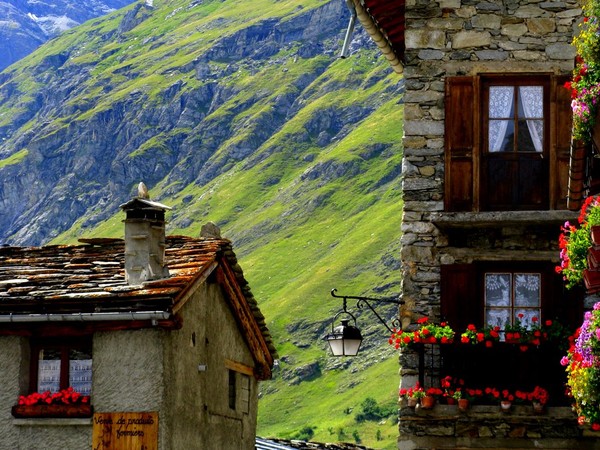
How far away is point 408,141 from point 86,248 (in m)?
5.98

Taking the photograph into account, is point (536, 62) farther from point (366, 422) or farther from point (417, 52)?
point (366, 422)

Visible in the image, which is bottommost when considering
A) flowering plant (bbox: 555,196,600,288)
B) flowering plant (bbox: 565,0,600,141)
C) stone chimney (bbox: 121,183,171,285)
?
flowering plant (bbox: 555,196,600,288)

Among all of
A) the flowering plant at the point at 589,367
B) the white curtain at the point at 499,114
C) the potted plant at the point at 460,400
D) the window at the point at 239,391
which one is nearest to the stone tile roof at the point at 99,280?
the window at the point at 239,391

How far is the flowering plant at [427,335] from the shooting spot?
23.3 m

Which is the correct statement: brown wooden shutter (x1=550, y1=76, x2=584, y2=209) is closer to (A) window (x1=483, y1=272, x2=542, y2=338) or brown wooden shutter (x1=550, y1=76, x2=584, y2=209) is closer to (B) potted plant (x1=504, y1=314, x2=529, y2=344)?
(A) window (x1=483, y1=272, x2=542, y2=338)

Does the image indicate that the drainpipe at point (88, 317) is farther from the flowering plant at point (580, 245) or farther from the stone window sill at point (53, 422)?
the flowering plant at point (580, 245)

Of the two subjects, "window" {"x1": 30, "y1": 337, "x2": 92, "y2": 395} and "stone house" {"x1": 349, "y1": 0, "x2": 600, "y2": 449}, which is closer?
"window" {"x1": 30, "y1": 337, "x2": 92, "y2": 395}

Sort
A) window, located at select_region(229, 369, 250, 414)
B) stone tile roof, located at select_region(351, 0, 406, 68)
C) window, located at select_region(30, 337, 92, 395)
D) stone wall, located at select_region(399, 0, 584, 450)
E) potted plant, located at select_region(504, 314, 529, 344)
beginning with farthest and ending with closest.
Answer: window, located at select_region(229, 369, 250, 414) < stone tile roof, located at select_region(351, 0, 406, 68) < stone wall, located at select_region(399, 0, 584, 450) < potted plant, located at select_region(504, 314, 529, 344) < window, located at select_region(30, 337, 92, 395)

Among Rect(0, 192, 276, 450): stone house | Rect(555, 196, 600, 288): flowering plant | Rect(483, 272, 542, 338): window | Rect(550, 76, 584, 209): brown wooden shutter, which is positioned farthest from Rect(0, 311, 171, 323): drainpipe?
Rect(550, 76, 584, 209): brown wooden shutter

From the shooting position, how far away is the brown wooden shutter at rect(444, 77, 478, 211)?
24.4 meters

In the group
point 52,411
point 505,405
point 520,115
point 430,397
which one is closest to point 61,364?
point 52,411

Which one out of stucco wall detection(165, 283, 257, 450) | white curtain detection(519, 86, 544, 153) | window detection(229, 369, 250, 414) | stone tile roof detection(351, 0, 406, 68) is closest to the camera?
stucco wall detection(165, 283, 257, 450)

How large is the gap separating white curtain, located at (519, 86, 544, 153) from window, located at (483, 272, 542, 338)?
2.14m

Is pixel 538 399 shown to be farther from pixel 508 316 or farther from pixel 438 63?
pixel 438 63
